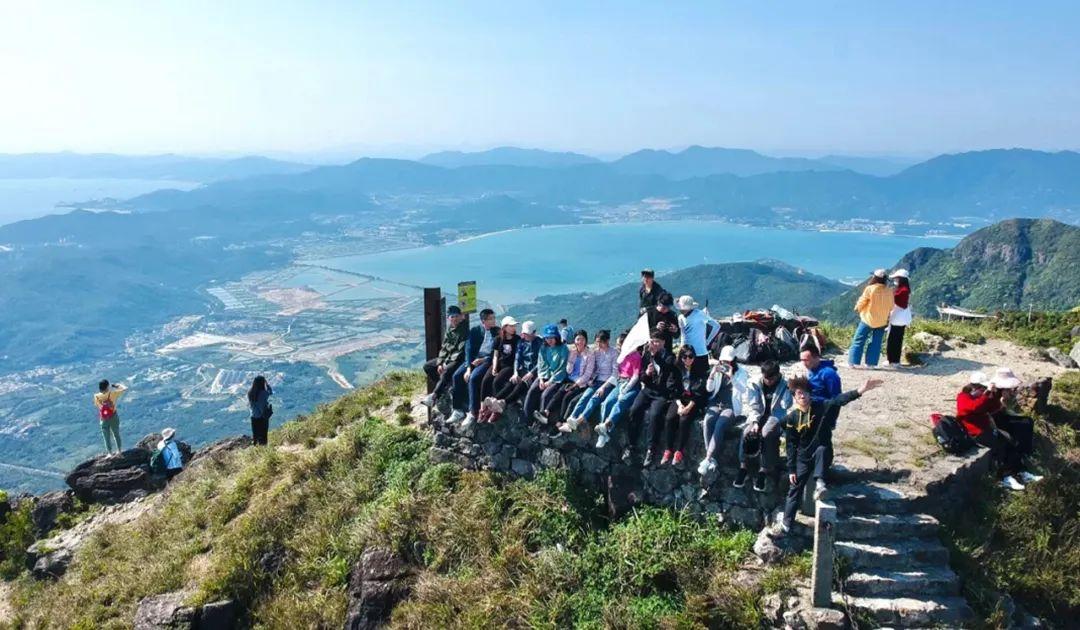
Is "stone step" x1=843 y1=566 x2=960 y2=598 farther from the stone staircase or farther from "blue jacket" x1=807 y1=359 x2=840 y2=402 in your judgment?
"blue jacket" x1=807 y1=359 x2=840 y2=402

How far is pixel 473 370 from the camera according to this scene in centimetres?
1035

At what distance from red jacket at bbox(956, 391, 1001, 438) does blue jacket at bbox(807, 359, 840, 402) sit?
6.98ft

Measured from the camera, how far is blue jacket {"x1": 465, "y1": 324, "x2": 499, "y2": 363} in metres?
10.5

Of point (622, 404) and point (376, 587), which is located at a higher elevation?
point (622, 404)

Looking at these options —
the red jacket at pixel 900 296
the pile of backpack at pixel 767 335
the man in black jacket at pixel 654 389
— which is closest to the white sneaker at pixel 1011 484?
the pile of backpack at pixel 767 335

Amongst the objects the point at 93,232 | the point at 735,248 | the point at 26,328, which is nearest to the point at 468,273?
the point at 735,248

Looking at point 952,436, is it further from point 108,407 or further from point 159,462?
point 108,407

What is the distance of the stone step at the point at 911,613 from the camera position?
6328 mm

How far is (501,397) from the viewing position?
32.9ft

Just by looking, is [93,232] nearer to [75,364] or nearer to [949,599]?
[75,364]

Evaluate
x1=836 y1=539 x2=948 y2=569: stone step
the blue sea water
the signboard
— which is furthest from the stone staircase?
the blue sea water

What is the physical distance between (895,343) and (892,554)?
21.9 feet

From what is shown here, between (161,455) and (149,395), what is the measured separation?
253 ft

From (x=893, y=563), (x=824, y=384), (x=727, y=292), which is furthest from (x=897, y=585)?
(x=727, y=292)
